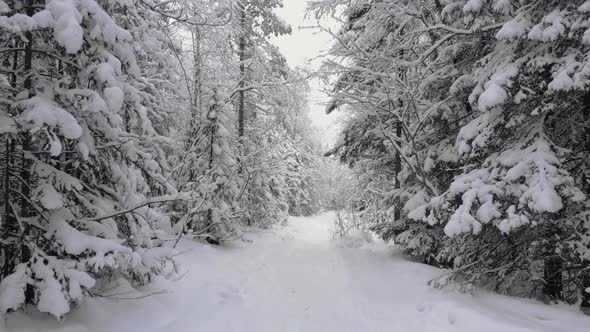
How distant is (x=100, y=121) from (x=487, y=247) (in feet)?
22.1

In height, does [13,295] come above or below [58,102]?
below

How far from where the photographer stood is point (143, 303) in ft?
17.9

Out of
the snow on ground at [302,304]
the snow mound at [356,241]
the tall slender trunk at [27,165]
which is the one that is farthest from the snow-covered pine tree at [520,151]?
the tall slender trunk at [27,165]

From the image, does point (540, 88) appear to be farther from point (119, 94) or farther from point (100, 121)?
point (100, 121)

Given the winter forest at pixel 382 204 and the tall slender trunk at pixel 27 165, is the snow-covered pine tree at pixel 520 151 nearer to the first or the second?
the winter forest at pixel 382 204

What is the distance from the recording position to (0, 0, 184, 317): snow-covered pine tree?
3672mm

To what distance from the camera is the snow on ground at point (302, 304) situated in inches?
193

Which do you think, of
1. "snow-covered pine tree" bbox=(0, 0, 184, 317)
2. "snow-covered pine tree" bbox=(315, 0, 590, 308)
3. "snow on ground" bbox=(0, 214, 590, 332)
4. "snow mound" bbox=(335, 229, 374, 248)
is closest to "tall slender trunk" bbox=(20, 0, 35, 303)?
"snow-covered pine tree" bbox=(0, 0, 184, 317)

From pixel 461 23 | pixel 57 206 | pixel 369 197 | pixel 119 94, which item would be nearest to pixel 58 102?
pixel 119 94

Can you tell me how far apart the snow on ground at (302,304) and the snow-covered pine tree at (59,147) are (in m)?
0.64

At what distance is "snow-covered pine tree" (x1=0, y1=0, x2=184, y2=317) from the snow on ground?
2.09 ft

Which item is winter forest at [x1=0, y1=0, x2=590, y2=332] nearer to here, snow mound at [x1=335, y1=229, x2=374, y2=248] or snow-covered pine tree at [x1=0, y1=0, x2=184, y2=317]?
snow-covered pine tree at [x1=0, y1=0, x2=184, y2=317]

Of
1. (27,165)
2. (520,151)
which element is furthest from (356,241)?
(27,165)

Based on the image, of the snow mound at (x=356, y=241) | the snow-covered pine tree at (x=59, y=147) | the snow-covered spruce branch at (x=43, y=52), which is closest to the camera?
the snow-covered pine tree at (x=59, y=147)
